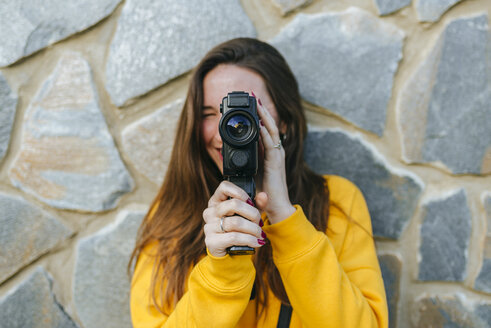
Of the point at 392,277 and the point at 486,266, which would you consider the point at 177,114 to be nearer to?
the point at 392,277

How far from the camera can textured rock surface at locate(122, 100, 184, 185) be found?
1298mm

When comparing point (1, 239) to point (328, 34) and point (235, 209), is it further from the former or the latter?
point (328, 34)

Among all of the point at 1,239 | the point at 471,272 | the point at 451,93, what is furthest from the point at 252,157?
the point at 1,239

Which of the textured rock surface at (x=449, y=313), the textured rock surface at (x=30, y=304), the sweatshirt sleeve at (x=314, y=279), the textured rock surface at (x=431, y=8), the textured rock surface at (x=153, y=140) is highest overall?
the textured rock surface at (x=431, y=8)

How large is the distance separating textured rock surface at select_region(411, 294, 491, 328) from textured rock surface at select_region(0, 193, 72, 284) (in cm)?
133

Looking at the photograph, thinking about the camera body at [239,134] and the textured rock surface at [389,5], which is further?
the textured rock surface at [389,5]

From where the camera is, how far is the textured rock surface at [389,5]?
1188mm

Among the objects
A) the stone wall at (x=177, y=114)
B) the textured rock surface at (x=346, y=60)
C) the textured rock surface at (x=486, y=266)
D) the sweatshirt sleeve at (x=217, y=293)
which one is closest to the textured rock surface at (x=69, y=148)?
the stone wall at (x=177, y=114)

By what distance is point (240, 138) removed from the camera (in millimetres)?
759

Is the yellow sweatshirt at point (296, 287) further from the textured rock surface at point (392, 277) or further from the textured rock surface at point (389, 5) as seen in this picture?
the textured rock surface at point (389, 5)

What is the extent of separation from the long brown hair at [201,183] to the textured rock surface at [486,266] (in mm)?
582

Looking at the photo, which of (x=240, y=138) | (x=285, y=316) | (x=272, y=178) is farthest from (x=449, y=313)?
(x=240, y=138)

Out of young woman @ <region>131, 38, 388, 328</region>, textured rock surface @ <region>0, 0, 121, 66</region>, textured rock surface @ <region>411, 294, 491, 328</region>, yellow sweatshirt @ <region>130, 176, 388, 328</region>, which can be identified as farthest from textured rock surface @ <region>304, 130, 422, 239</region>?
textured rock surface @ <region>0, 0, 121, 66</region>

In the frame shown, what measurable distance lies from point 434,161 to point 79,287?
137 centimetres
